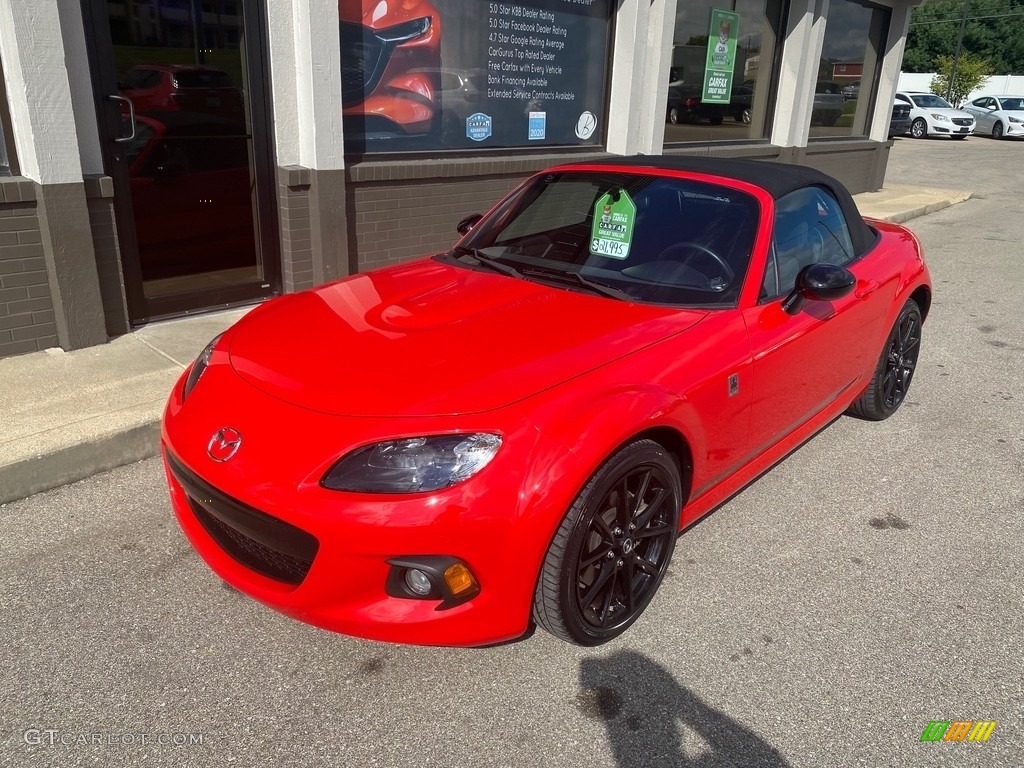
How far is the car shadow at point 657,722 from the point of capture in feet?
7.54

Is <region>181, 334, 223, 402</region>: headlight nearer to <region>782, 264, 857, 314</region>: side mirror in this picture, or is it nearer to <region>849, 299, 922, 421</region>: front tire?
<region>782, 264, 857, 314</region>: side mirror

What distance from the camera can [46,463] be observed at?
3.71m

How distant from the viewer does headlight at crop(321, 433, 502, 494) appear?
7.57ft

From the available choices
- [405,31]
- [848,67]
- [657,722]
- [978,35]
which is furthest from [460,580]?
[978,35]

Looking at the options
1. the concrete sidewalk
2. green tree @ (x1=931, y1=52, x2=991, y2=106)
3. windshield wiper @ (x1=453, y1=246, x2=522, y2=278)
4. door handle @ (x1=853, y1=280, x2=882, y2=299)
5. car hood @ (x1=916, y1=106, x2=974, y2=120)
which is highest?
green tree @ (x1=931, y1=52, x2=991, y2=106)

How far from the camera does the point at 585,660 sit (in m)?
2.68

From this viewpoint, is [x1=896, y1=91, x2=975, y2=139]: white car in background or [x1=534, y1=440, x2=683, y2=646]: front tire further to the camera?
[x1=896, y1=91, x2=975, y2=139]: white car in background

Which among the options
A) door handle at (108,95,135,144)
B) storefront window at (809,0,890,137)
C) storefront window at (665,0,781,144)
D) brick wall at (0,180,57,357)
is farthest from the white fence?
brick wall at (0,180,57,357)

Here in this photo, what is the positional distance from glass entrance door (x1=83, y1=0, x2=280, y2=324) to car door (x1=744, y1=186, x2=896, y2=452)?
411 centimetres

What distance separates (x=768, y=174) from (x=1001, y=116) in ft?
110

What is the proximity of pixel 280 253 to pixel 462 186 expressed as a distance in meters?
1.85

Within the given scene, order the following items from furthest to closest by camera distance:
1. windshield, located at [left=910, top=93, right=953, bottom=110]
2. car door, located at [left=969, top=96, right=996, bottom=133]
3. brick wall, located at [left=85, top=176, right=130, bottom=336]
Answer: car door, located at [left=969, top=96, right=996, bottom=133], windshield, located at [left=910, top=93, right=953, bottom=110], brick wall, located at [left=85, top=176, right=130, bottom=336]

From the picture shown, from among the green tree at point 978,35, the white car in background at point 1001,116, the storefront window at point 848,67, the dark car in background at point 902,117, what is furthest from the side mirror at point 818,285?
the green tree at point 978,35

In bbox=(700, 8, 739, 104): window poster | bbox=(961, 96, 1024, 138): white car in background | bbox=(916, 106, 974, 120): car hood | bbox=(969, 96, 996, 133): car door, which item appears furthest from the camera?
bbox=(969, 96, 996, 133): car door
